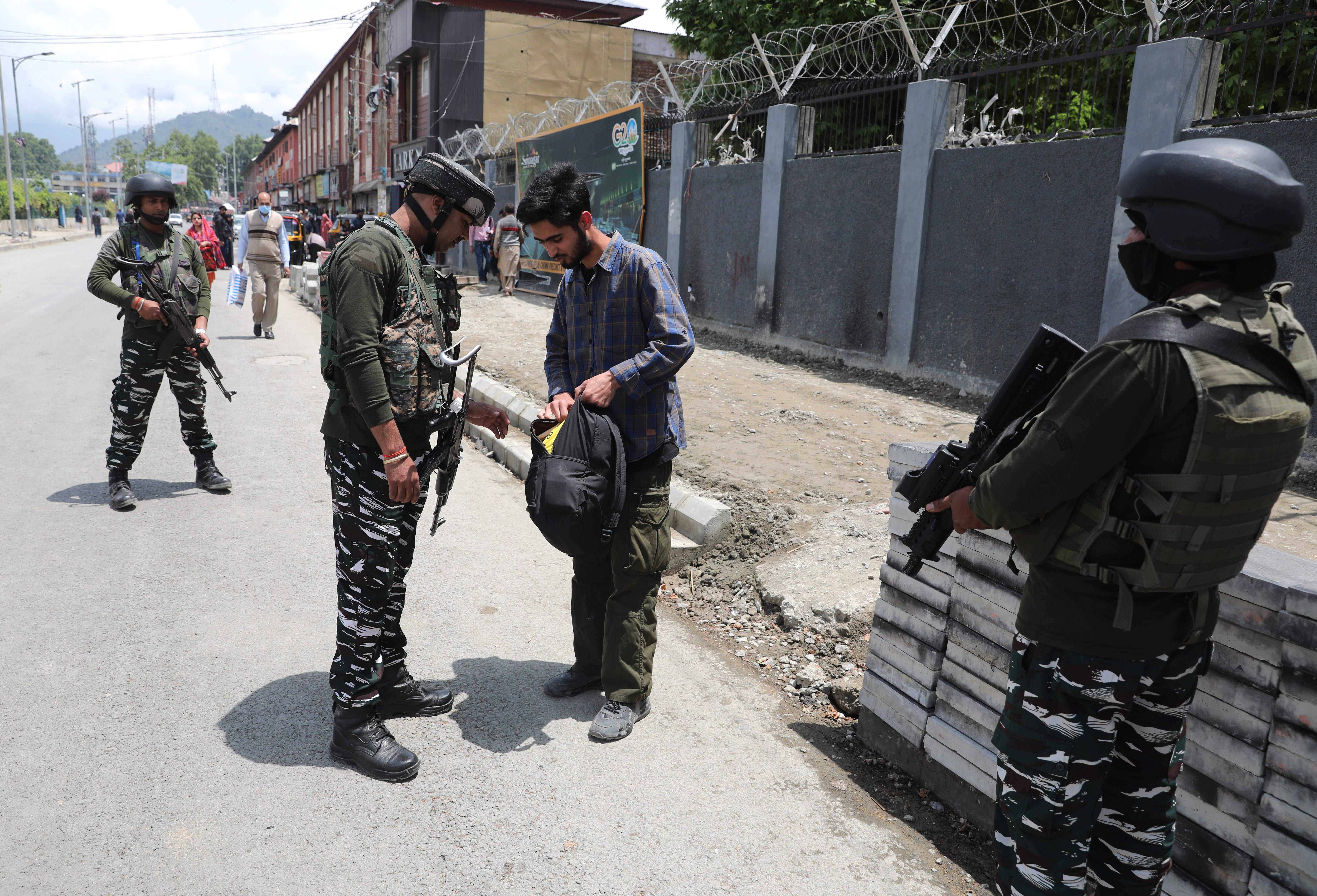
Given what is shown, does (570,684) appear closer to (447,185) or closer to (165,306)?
(447,185)

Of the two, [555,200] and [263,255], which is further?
[263,255]

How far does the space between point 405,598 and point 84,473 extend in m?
3.21

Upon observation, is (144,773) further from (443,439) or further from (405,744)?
(443,439)

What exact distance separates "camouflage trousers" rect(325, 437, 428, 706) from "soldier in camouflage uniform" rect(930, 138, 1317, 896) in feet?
5.86

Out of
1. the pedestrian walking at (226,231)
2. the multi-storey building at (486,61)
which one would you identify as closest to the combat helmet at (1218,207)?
the pedestrian walking at (226,231)

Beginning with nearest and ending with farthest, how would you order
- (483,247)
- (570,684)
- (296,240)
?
(570,684), (483,247), (296,240)

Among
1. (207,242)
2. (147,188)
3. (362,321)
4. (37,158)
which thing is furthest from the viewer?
(37,158)

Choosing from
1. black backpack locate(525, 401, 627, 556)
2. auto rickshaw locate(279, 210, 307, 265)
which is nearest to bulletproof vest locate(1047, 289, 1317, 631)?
black backpack locate(525, 401, 627, 556)

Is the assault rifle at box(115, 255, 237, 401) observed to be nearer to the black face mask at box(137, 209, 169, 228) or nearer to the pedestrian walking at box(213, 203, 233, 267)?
the black face mask at box(137, 209, 169, 228)

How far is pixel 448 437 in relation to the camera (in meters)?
3.05

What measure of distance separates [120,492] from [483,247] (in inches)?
589

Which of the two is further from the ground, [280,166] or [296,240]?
[280,166]

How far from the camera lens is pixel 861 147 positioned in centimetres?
1064

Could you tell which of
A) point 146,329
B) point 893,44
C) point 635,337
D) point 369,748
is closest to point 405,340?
point 635,337
